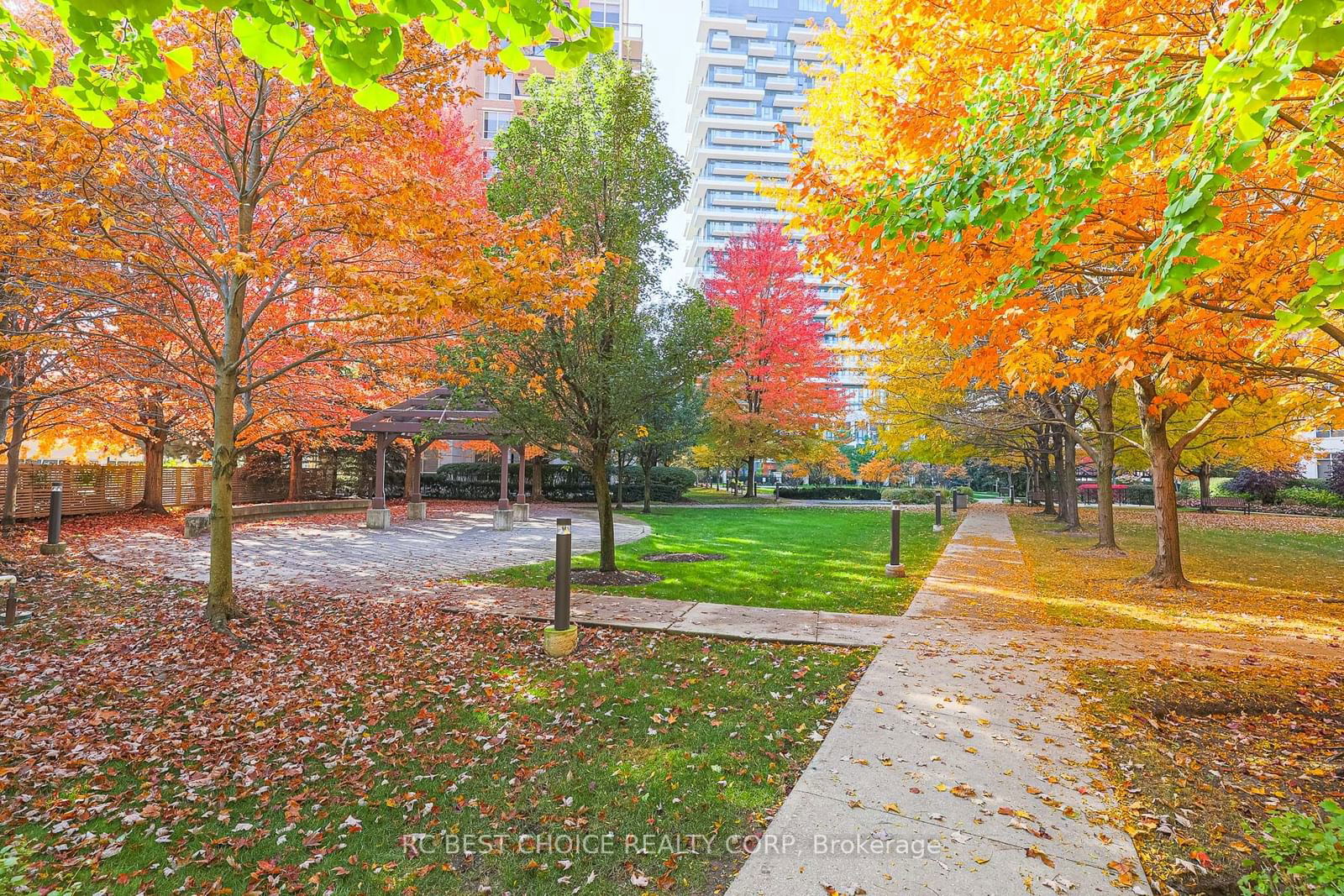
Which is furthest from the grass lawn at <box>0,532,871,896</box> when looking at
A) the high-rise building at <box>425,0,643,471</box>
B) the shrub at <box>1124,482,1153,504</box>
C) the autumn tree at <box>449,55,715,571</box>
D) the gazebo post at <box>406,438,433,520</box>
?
the shrub at <box>1124,482,1153,504</box>

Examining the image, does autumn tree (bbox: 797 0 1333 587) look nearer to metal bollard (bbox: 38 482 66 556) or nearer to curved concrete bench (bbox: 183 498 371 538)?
metal bollard (bbox: 38 482 66 556)

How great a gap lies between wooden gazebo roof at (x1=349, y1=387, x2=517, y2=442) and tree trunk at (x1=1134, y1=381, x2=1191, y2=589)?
13224 mm

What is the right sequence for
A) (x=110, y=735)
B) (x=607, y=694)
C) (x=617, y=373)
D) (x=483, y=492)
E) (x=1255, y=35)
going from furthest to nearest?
(x=483, y=492)
(x=617, y=373)
(x=607, y=694)
(x=110, y=735)
(x=1255, y=35)

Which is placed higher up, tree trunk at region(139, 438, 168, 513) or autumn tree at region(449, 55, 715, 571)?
autumn tree at region(449, 55, 715, 571)

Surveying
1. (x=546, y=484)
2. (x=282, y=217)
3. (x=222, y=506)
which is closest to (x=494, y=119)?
(x=546, y=484)

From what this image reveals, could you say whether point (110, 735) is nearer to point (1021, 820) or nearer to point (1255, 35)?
point (1021, 820)

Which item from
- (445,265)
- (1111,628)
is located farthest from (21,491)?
(1111,628)

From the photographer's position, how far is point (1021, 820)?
300 cm

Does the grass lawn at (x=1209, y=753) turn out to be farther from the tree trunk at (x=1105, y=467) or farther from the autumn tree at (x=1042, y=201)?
the tree trunk at (x=1105, y=467)

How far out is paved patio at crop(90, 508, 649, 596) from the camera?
30.8 ft

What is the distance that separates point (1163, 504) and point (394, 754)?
1050 centimetres

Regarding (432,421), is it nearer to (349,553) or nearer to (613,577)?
(349,553)

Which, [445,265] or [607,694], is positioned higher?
[445,265]

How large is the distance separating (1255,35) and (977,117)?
132 cm
